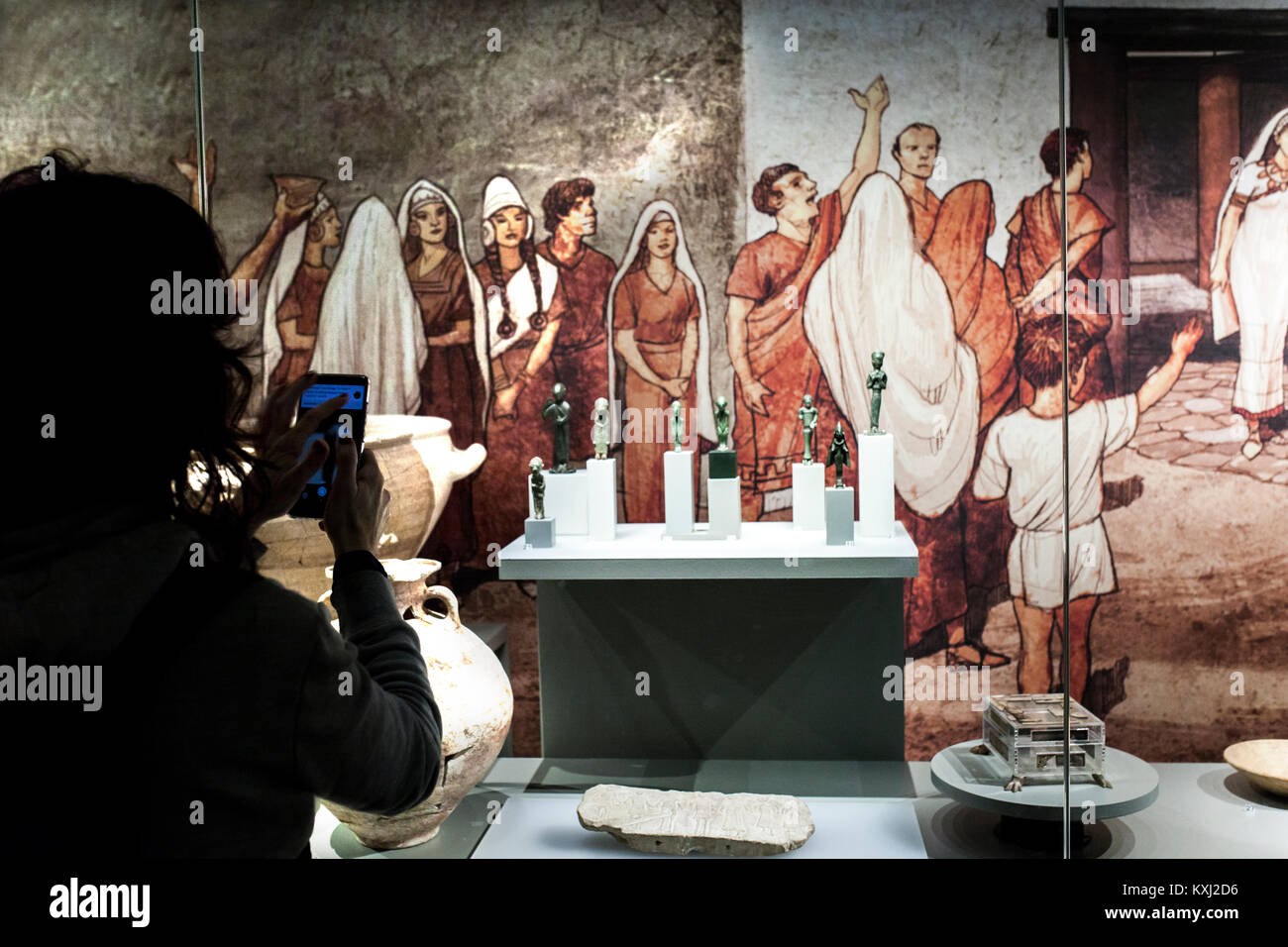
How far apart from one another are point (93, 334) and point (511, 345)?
1084 mm

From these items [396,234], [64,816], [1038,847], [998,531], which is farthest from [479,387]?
[1038,847]

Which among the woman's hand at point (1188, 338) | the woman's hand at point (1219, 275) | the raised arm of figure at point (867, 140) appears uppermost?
the raised arm of figure at point (867, 140)

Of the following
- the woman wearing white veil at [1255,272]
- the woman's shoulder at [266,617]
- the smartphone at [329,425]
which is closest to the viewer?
the woman's shoulder at [266,617]

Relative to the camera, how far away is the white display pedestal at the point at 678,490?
2062 millimetres

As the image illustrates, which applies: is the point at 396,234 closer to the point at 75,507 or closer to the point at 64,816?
the point at 75,507

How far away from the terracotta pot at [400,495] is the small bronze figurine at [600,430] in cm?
22

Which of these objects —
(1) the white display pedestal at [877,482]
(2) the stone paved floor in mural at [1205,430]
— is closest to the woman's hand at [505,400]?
(1) the white display pedestal at [877,482]

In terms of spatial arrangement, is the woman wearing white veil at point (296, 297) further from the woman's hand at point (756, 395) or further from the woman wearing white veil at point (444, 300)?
the woman's hand at point (756, 395)

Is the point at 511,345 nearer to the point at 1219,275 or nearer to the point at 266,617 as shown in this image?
the point at 266,617

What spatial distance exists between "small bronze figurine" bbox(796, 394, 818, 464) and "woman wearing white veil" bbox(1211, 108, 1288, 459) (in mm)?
710

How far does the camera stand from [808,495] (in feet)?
6.73

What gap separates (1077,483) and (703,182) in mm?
889

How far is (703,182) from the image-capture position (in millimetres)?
2016
